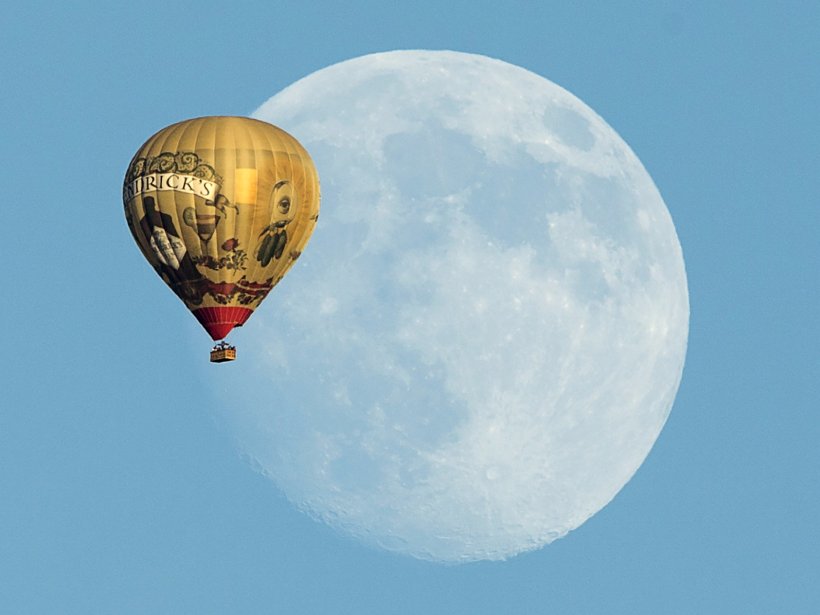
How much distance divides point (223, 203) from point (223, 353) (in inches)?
160

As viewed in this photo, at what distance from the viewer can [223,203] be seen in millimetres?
69250

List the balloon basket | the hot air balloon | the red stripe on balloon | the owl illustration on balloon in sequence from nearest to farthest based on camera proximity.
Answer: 1. the hot air balloon
2. the owl illustration on balloon
3. the red stripe on balloon
4. the balloon basket

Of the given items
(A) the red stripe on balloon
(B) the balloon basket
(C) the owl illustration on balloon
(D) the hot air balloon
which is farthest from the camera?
(B) the balloon basket

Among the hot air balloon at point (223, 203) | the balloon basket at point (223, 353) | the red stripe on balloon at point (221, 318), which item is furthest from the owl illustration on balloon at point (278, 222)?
the balloon basket at point (223, 353)

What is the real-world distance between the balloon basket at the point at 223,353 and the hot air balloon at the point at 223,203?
1.27 m

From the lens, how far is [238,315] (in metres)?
70.8

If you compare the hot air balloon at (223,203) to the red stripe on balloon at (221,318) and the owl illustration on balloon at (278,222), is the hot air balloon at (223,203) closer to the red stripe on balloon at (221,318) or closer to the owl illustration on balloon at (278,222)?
the owl illustration on balloon at (278,222)

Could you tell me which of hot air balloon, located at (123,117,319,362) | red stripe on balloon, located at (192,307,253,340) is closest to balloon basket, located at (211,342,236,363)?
red stripe on balloon, located at (192,307,253,340)

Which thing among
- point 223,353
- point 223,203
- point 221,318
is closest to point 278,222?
point 223,203

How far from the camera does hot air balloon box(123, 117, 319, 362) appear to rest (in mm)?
69250

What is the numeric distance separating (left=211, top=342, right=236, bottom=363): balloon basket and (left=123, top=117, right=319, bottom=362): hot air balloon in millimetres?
1265

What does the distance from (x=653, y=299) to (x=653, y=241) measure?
1593 millimetres

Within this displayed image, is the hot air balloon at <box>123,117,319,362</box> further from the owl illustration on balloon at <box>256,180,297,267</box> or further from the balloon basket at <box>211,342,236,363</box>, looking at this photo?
the balloon basket at <box>211,342,236,363</box>

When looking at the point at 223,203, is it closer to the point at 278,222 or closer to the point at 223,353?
the point at 278,222
